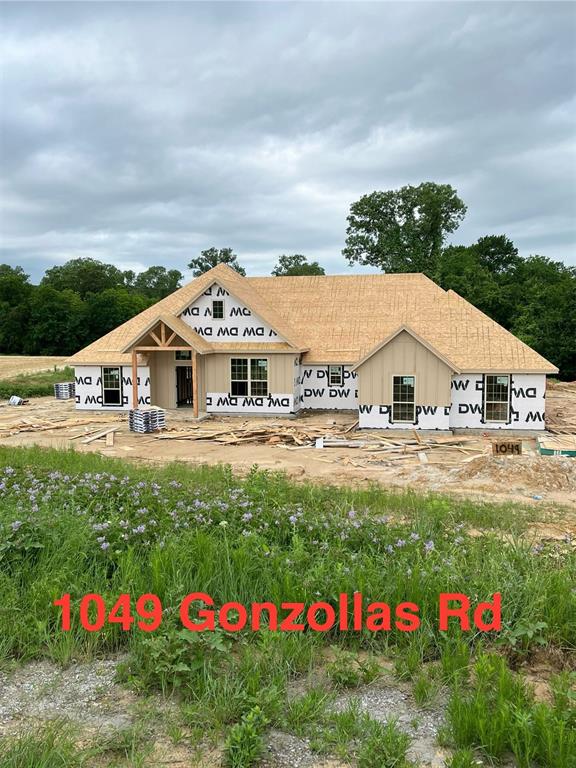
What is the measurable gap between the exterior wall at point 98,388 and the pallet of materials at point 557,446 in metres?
16.3

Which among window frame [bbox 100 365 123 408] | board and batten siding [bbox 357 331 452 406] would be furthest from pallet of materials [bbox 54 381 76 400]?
board and batten siding [bbox 357 331 452 406]

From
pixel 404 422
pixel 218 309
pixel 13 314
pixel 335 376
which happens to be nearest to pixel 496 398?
pixel 404 422

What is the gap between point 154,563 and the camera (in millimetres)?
6172

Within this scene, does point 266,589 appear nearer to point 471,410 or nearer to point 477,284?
point 471,410

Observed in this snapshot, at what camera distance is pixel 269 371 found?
2455 cm

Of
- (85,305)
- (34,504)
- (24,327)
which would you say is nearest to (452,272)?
(85,305)

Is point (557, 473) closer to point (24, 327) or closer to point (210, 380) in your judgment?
point (210, 380)

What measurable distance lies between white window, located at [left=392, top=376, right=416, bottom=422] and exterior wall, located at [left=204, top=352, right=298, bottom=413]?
4.84 meters

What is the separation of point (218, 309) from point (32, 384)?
1633cm

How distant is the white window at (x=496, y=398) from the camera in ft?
69.3

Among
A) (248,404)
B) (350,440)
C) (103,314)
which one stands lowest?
(350,440)

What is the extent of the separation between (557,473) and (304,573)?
9.55 metres

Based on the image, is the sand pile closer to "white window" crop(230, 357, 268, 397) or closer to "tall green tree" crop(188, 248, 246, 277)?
"white window" crop(230, 357, 268, 397)

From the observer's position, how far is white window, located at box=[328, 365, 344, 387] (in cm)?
2528
